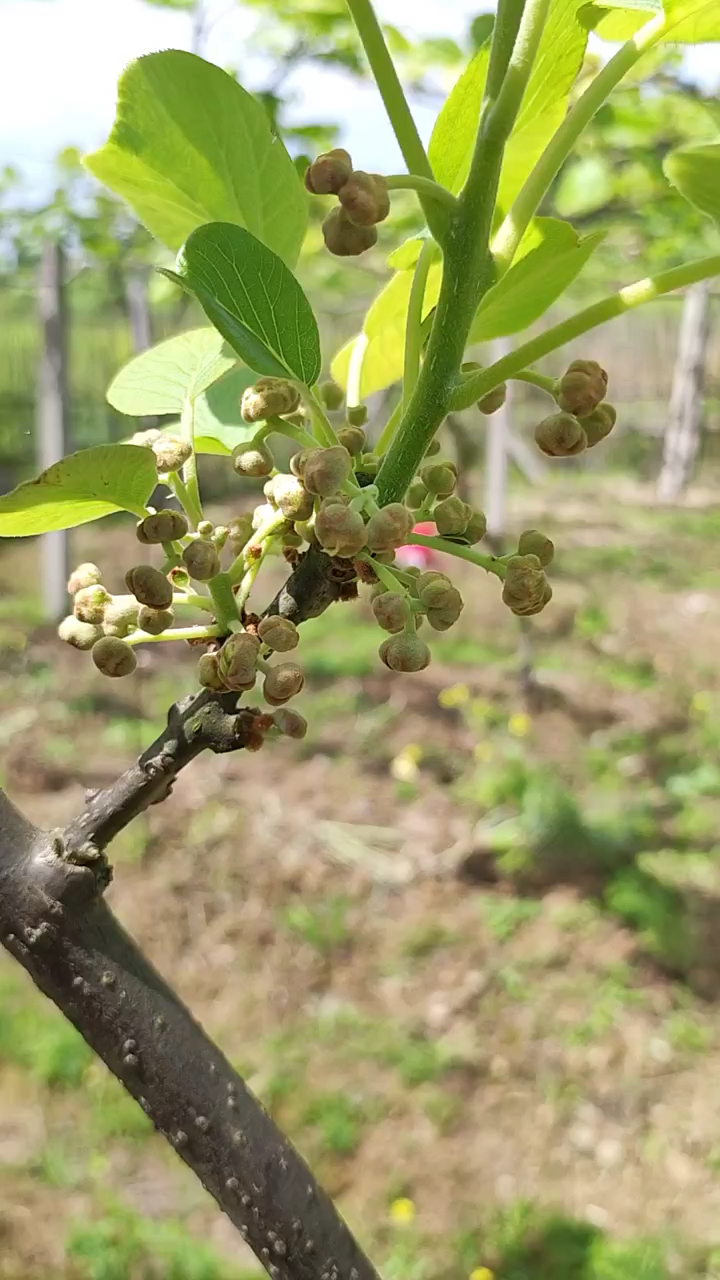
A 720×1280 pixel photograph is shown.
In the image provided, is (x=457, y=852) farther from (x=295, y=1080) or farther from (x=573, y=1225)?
(x=573, y=1225)

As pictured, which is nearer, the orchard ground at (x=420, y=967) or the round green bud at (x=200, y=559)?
the round green bud at (x=200, y=559)

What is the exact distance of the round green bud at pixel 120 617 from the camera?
1.52 feet

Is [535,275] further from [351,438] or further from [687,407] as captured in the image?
[687,407]

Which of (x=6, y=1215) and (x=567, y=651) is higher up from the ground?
(x=567, y=651)

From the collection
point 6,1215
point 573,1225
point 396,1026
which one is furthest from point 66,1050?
point 573,1225

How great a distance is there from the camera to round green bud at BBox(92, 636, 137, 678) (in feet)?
1.46

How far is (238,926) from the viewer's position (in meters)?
2.84

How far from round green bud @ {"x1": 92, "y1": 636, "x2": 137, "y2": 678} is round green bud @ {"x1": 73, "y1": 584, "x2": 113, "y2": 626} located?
0.07ft

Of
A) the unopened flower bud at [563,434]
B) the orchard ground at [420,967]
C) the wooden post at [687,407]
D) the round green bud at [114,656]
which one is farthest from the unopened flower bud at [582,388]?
the wooden post at [687,407]

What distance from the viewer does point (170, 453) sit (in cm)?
45

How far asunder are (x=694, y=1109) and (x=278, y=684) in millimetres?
2350

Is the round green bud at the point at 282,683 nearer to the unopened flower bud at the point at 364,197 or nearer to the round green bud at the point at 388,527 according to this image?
the round green bud at the point at 388,527

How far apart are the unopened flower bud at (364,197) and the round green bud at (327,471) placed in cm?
8

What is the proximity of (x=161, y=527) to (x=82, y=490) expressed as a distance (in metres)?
0.03
